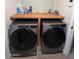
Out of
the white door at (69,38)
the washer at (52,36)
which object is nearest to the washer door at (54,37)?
the washer at (52,36)

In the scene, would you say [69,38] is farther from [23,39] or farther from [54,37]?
[23,39]

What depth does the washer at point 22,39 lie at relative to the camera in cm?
262

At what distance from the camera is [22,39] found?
2.69 m

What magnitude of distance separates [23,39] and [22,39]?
0.02 metres

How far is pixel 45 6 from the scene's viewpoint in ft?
13.1

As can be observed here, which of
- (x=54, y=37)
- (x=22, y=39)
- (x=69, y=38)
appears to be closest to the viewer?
(x=69, y=38)

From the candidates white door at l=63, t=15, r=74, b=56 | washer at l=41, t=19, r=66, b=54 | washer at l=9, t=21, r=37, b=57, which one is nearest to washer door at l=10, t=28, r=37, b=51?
washer at l=9, t=21, r=37, b=57

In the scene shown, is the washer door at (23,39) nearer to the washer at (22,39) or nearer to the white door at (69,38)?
the washer at (22,39)

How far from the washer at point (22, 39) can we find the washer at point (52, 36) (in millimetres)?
216

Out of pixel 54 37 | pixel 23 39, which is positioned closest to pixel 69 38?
pixel 54 37

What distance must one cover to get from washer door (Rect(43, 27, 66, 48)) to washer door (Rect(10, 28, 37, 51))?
269 mm

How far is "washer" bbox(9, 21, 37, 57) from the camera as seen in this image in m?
2.62

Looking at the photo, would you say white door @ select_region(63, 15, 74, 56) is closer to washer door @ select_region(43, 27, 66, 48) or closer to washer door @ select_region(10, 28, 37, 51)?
washer door @ select_region(43, 27, 66, 48)
